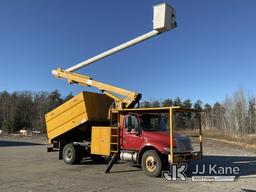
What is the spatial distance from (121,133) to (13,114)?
247 feet

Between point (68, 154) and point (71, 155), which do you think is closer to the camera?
point (71, 155)

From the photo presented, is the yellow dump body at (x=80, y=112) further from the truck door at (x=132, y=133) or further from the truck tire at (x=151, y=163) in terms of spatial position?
the truck tire at (x=151, y=163)

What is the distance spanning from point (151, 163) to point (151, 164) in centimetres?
4

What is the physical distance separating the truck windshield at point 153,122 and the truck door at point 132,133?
251 millimetres

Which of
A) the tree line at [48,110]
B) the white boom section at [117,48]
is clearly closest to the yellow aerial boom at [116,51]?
the white boom section at [117,48]

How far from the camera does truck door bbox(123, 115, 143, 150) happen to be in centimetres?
1420

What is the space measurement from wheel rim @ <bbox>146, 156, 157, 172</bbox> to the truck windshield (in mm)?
1344

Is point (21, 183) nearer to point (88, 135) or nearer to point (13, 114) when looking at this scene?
point (88, 135)

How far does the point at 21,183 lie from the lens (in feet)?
37.6

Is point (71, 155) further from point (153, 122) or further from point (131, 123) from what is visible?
point (153, 122)

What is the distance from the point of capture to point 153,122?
14844 mm

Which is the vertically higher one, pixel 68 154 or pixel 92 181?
pixel 68 154

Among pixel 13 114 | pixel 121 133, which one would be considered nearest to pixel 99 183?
pixel 121 133

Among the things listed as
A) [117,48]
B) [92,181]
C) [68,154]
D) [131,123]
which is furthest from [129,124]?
[68,154]
